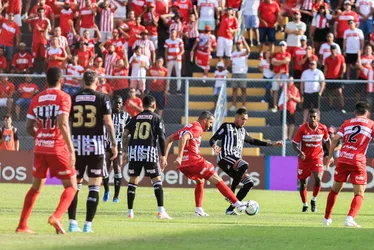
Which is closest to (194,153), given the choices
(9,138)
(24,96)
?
(24,96)

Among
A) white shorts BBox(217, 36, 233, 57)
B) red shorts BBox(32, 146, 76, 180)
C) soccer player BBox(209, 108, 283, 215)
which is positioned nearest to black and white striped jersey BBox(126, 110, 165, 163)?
soccer player BBox(209, 108, 283, 215)

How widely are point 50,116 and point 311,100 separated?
1655 centimetres

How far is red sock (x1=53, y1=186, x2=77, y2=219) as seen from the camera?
1445cm

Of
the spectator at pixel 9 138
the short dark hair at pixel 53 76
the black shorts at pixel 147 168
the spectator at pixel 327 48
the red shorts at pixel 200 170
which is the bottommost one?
the spectator at pixel 9 138

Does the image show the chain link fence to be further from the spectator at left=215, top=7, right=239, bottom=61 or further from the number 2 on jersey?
the number 2 on jersey

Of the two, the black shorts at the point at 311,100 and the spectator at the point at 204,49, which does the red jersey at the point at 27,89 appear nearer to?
the spectator at the point at 204,49

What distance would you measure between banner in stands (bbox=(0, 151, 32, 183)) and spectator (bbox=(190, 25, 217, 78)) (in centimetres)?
680

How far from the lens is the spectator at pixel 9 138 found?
30.3 meters

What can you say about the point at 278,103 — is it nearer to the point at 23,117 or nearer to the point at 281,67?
the point at 281,67

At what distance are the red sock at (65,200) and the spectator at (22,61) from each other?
19.5 m

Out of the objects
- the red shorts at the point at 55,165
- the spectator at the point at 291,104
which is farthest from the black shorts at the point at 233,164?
the spectator at the point at 291,104

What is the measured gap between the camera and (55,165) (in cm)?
1462

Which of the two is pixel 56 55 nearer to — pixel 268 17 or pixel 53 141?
pixel 268 17

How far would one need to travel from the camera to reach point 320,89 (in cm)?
3041
